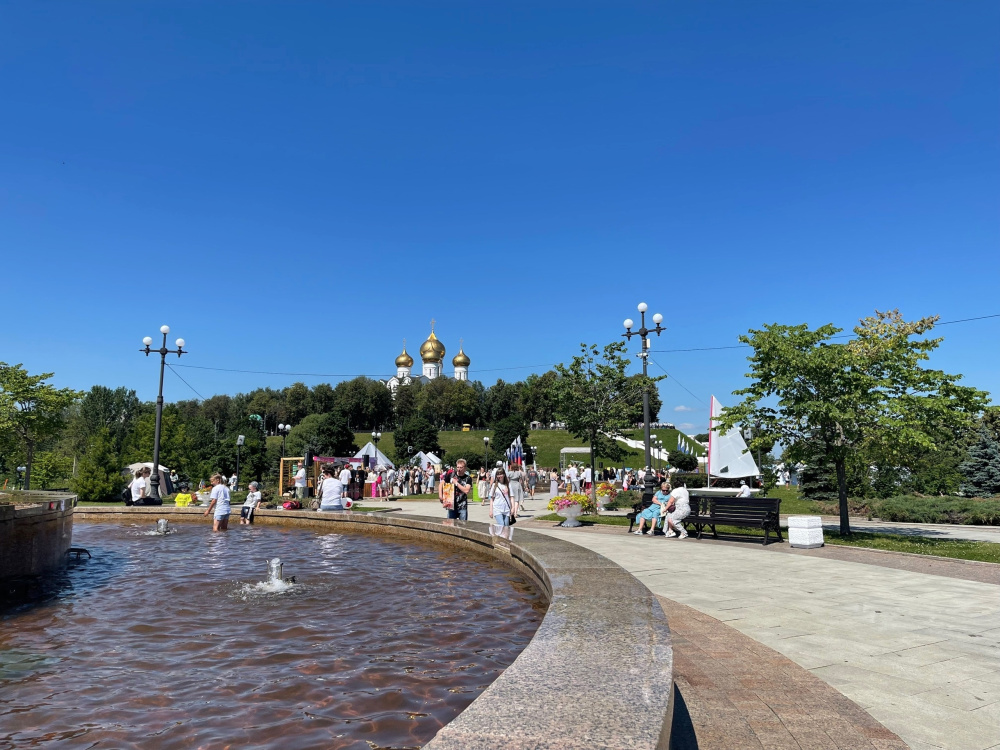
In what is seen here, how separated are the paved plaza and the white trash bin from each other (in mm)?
1037

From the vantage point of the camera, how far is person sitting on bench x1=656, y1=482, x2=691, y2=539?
13.3 metres

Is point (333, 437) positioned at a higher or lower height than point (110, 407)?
lower

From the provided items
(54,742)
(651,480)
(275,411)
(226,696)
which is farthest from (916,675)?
(275,411)

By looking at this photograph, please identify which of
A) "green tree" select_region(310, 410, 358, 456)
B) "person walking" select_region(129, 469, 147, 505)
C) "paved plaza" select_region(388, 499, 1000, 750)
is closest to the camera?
"paved plaza" select_region(388, 499, 1000, 750)

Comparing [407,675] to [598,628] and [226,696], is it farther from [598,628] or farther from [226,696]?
[598,628]

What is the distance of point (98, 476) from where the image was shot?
26.2 metres

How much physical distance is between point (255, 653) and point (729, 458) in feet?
88.5

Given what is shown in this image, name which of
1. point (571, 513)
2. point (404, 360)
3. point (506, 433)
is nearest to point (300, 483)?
point (571, 513)

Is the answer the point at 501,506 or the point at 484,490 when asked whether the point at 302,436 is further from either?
the point at 501,506

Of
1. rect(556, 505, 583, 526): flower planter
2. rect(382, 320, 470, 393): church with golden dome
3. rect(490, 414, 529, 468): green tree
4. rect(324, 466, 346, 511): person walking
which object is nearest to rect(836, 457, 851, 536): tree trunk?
rect(556, 505, 583, 526): flower planter

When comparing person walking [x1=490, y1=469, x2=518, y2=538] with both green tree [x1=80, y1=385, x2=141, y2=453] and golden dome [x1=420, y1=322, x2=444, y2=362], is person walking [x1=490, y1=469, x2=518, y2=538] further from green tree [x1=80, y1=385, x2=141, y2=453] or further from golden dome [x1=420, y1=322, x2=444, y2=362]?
golden dome [x1=420, y1=322, x2=444, y2=362]

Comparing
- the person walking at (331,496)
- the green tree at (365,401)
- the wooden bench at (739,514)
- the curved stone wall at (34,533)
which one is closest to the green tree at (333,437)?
the green tree at (365,401)

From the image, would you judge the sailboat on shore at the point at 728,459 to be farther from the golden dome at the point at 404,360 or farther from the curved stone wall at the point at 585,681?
the golden dome at the point at 404,360

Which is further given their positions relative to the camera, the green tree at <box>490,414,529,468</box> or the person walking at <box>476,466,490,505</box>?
the green tree at <box>490,414,529,468</box>
